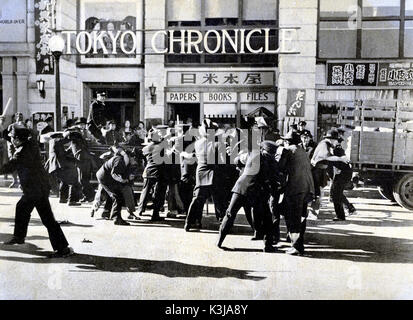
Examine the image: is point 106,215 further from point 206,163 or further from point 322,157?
point 322,157

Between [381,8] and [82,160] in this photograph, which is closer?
[82,160]

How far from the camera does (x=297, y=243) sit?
18.9 feet

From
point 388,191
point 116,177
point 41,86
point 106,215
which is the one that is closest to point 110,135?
point 41,86

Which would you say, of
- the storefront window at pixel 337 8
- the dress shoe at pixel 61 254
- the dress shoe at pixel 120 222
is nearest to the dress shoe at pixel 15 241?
the dress shoe at pixel 61 254

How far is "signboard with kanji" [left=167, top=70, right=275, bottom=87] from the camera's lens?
1149cm

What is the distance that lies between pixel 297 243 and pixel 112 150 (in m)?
3.83

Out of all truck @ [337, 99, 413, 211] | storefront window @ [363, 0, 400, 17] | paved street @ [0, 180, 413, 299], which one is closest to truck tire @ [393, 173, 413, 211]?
truck @ [337, 99, 413, 211]

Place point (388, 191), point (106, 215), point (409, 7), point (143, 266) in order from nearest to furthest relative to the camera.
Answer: point (143, 266) < point (106, 215) < point (388, 191) < point (409, 7)

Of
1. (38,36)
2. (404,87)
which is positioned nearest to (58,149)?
(38,36)

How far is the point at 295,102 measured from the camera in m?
11.7

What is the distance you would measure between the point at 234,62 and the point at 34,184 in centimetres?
746

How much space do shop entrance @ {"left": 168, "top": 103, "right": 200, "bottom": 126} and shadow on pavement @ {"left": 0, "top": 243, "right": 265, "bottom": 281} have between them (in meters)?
6.06

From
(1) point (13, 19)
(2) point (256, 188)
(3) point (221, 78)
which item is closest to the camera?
(2) point (256, 188)

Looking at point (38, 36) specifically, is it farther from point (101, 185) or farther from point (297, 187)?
point (297, 187)
